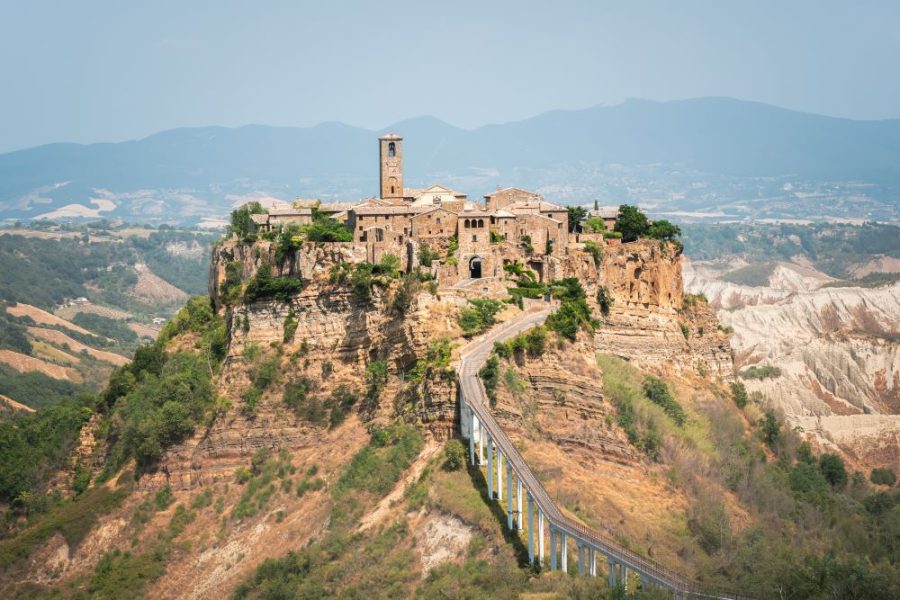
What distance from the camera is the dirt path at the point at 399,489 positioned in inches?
1874

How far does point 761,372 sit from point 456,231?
1547 inches

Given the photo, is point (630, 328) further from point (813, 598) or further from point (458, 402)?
point (813, 598)

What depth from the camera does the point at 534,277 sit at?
60.3 meters

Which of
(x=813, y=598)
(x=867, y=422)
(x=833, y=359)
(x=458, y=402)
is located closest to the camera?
(x=813, y=598)

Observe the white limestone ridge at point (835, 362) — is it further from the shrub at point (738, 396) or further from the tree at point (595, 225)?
the tree at point (595, 225)

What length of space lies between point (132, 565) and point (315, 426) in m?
10.0

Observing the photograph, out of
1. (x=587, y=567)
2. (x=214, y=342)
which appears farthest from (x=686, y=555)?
(x=214, y=342)

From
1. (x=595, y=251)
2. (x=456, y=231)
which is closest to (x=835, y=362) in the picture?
(x=595, y=251)

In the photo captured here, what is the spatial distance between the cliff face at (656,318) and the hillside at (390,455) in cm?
14

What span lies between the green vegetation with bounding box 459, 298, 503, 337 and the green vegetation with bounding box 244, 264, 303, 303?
9124mm

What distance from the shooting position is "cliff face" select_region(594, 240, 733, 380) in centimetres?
6350

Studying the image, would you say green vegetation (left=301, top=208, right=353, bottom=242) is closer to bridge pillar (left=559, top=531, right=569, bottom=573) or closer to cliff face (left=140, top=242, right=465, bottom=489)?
cliff face (left=140, top=242, right=465, bottom=489)

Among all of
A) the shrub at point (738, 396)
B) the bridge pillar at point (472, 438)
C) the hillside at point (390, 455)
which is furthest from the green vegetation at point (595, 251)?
the bridge pillar at point (472, 438)

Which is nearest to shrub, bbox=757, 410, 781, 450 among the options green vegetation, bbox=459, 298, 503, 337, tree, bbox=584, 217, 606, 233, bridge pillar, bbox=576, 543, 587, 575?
tree, bbox=584, 217, 606, 233
